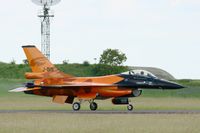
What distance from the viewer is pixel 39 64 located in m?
40.8

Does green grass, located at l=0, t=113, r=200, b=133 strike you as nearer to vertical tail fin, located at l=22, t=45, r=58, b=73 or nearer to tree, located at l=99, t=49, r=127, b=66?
vertical tail fin, located at l=22, t=45, r=58, b=73

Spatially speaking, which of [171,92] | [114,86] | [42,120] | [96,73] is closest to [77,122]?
[42,120]

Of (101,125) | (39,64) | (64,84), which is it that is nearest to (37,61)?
(39,64)

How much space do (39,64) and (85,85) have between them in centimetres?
328

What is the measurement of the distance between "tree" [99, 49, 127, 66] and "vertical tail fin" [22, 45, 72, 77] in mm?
46973

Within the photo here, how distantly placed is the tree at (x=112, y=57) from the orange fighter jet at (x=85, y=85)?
47.3 m

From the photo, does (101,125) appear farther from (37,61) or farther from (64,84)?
(37,61)

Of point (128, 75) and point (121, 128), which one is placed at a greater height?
point (128, 75)

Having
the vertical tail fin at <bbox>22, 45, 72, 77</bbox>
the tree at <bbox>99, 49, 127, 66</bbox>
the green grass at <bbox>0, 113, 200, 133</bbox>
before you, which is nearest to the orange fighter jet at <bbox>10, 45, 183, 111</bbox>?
the vertical tail fin at <bbox>22, 45, 72, 77</bbox>

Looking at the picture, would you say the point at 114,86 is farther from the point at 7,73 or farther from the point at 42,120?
the point at 7,73

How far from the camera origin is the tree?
8881 centimetres

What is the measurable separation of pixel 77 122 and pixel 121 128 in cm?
348

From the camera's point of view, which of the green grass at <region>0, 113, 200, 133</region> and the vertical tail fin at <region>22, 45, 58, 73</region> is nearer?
the green grass at <region>0, 113, 200, 133</region>

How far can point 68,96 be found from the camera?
39969 millimetres
